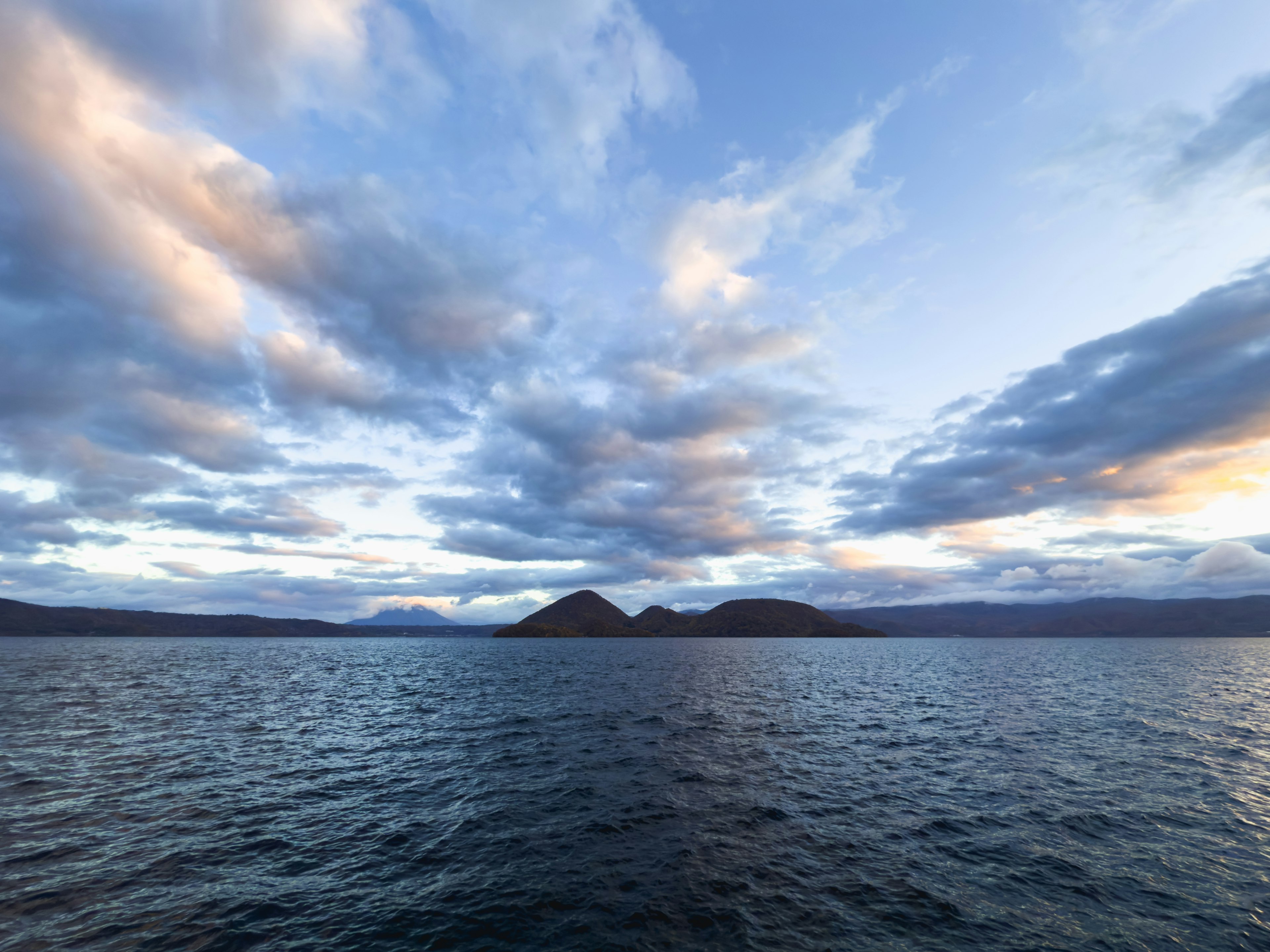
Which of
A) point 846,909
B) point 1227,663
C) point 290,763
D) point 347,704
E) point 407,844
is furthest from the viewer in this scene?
point 1227,663

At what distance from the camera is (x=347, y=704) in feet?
214

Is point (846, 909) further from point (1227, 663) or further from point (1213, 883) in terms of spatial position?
point (1227, 663)

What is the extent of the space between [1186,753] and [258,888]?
6424cm

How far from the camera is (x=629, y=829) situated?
86.6ft

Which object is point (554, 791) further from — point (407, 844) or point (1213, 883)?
point (1213, 883)

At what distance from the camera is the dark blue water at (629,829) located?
18062mm

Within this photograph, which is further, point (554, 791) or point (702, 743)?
point (702, 743)

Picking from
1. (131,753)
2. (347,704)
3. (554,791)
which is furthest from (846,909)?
(347,704)

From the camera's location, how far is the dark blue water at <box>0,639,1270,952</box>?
18062 millimetres

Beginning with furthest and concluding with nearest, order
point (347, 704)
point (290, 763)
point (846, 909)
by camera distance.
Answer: point (347, 704) < point (290, 763) < point (846, 909)

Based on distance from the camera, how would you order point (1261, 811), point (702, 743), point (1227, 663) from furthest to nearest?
point (1227, 663), point (702, 743), point (1261, 811)

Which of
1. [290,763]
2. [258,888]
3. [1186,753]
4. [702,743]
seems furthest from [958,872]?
[290,763]

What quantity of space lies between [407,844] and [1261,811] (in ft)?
156

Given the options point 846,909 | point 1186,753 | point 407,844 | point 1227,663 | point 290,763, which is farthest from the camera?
point 1227,663
